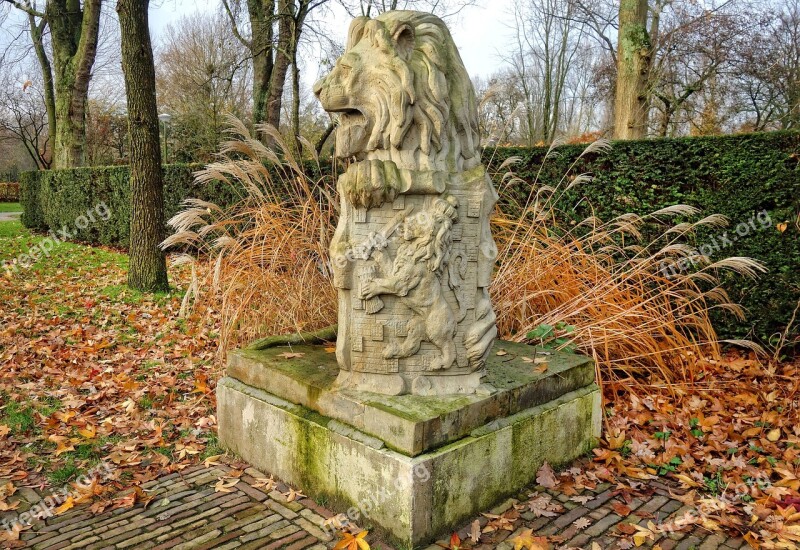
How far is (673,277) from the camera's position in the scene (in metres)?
5.34

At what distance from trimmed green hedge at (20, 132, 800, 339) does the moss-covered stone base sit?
8.31 ft

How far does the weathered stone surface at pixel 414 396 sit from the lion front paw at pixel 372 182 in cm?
100

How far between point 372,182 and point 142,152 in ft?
18.6

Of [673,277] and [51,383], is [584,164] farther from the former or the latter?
[51,383]

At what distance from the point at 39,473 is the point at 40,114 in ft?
115

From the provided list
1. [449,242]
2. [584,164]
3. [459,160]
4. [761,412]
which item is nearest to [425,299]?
[449,242]

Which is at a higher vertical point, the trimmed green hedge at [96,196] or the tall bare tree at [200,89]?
the tall bare tree at [200,89]

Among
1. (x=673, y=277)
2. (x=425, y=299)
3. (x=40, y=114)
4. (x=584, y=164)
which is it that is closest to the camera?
(x=425, y=299)

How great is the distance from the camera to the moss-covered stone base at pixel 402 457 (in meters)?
2.67

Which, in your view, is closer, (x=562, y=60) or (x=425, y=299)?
(x=425, y=299)

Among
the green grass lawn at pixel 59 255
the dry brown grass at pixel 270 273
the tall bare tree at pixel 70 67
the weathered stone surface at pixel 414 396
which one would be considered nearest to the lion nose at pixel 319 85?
the dry brown grass at pixel 270 273

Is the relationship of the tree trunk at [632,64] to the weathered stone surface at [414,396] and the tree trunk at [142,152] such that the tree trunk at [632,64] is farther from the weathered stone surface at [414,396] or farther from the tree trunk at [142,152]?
the tree trunk at [142,152]

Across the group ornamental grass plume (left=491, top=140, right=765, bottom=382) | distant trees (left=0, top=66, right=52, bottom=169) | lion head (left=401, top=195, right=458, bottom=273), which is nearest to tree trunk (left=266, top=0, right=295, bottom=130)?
ornamental grass plume (left=491, top=140, right=765, bottom=382)

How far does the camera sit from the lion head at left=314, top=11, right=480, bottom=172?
2.83 metres
